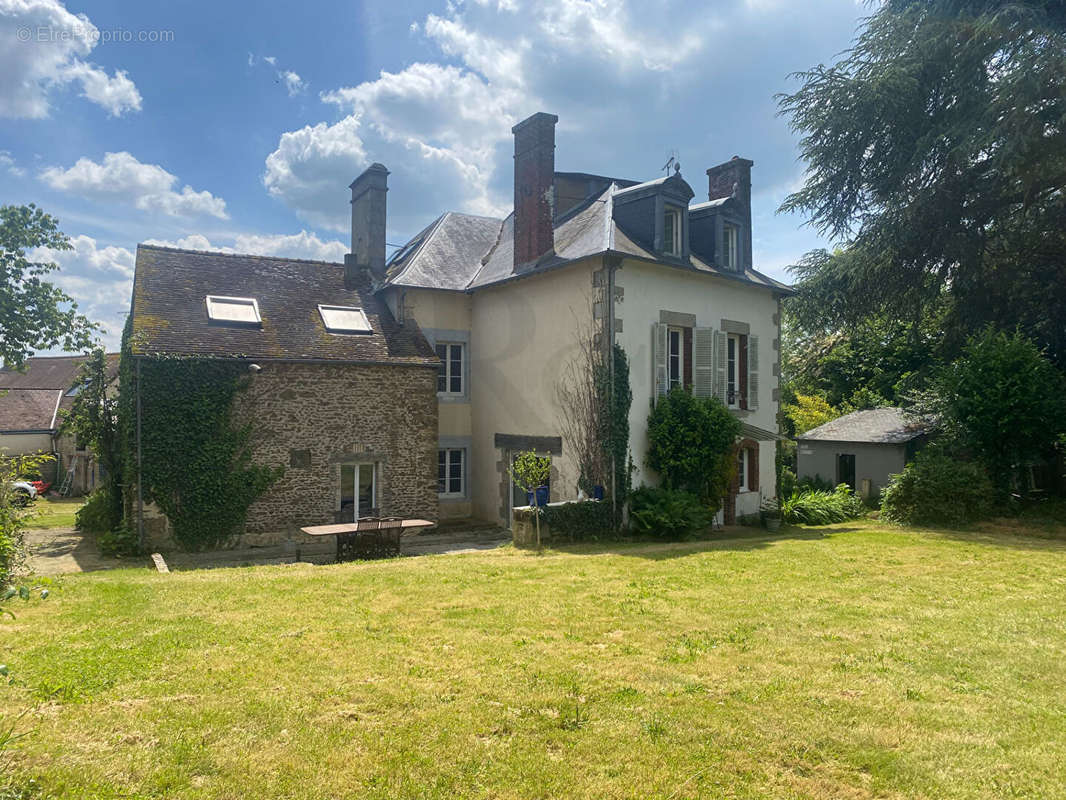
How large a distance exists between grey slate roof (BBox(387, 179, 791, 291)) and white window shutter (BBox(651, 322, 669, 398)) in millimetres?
1374

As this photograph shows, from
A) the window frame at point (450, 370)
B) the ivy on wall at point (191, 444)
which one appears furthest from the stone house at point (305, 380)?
the window frame at point (450, 370)

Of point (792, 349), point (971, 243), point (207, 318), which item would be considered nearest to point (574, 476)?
point (207, 318)

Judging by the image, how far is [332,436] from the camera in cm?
1514

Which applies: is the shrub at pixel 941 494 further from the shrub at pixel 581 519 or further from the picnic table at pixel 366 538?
the picnic table at pixel 366 538

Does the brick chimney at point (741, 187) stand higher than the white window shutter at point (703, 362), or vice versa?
the brick chimney at point (741, 187)

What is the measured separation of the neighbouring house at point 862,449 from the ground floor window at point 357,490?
1399 cm

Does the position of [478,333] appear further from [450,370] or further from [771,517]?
[771,517]

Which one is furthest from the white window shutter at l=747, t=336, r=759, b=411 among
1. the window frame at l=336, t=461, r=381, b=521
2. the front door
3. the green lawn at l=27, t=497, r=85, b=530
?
the green lawn at l=27, t=497, r=85, b=530

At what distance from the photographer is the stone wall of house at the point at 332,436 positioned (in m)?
14.5

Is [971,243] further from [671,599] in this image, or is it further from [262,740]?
[262,740]

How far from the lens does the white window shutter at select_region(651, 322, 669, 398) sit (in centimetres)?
1490

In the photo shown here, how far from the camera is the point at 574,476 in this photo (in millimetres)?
14930

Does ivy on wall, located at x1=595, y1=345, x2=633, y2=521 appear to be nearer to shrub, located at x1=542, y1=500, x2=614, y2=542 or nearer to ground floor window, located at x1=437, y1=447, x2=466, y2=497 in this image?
shrub, located at x1=542, y1=500, x2=614, y2=542

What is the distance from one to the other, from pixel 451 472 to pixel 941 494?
11412 mm
